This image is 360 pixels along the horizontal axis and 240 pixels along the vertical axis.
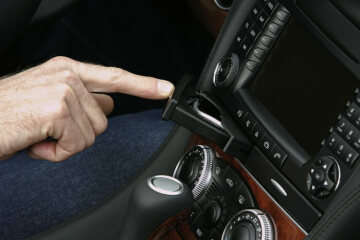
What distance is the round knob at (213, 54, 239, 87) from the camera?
836mm

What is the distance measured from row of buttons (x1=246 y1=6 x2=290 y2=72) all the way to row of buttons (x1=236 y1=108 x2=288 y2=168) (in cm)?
6

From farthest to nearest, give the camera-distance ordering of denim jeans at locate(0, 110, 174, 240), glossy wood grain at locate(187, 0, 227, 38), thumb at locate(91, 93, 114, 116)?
glossy wood grain at locate(187, 0, 227, 38), denim jeans at locate(0, 110, 174, 240), thumb at locate(91, 93, 114, 116)

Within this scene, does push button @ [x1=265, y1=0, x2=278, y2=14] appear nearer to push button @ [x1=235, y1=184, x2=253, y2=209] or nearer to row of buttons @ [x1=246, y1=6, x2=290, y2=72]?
row of buttons @ [x1=246, y1=6, x2=290, y2=72]

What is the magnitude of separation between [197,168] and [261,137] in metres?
0.11

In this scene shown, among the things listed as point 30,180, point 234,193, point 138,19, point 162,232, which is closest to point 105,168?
point 30,180

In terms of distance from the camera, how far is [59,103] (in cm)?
79

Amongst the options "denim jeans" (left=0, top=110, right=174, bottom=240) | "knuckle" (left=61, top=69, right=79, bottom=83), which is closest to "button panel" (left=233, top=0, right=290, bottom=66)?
"knuckle" (left=61, top=69, right=79, bottom=83)

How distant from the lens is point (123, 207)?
0.92 m

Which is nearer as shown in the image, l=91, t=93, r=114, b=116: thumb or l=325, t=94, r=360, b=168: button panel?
l=325, t=94, r=360, b=168: button panel

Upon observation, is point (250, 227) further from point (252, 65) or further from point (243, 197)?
point (252, 65)

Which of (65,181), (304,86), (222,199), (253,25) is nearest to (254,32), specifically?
(253,25)

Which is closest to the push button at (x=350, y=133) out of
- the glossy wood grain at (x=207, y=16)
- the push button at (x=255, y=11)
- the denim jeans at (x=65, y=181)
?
the push button at (x=255, y=11)

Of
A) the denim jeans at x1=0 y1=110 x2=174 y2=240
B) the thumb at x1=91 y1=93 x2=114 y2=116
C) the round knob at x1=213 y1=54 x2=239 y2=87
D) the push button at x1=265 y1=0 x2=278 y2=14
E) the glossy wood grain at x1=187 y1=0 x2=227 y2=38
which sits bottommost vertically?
the denim jeans at x1=0 y1=110 x2=174 y2=240

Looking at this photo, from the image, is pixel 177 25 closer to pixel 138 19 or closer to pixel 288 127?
pixel 138 19
